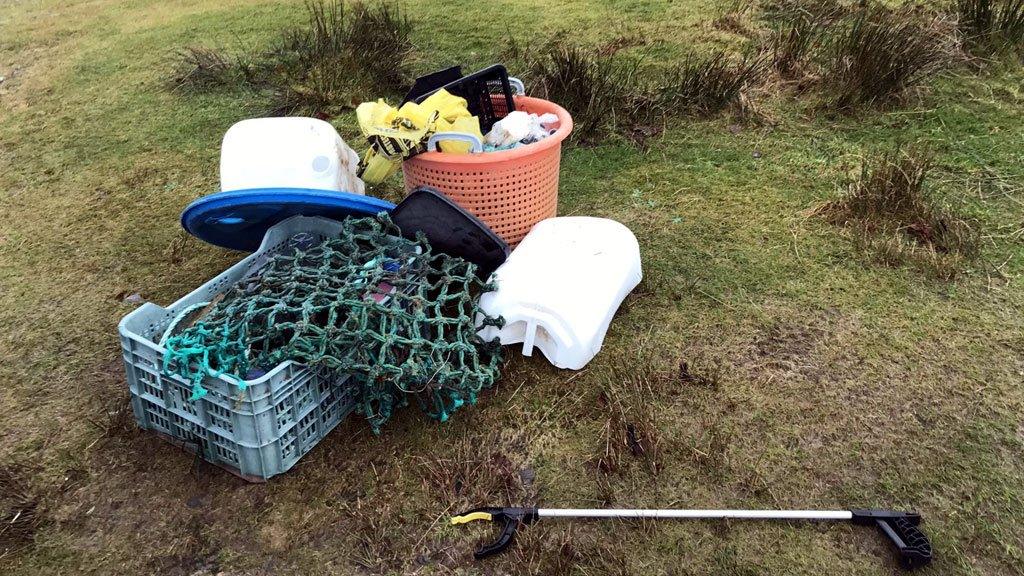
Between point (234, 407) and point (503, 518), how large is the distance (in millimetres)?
781

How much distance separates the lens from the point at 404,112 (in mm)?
2666

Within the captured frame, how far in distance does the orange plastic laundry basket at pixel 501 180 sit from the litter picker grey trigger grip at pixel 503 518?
4.00ft

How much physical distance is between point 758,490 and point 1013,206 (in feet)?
6.72

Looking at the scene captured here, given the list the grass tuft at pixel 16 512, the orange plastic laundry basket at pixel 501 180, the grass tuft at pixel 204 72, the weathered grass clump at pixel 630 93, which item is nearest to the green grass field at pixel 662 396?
the grass tuft at pixel 16 512

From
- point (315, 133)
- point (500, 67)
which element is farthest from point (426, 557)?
point (500, 67)

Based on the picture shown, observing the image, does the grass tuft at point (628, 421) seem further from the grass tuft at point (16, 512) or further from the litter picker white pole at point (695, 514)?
the grass tuft at point (16, 512)

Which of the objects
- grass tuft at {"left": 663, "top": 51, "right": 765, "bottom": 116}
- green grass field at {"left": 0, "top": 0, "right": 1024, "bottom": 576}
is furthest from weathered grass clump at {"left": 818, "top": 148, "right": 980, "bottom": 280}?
grass tuft at {"left": 663, "top": 51, "right": 765, "bottom": 116}

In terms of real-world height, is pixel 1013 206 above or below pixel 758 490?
above

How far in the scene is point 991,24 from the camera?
4.16 meters

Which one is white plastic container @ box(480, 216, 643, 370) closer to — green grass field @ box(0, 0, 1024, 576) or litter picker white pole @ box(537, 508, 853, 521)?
green grass field @ box(0, 0, 1024, 576)

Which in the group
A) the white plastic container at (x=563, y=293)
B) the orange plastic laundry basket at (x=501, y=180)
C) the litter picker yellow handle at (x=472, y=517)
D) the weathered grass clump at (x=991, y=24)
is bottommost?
the litter picker yellow handle at (x=472, y=517)

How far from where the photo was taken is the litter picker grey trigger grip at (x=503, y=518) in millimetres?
1886

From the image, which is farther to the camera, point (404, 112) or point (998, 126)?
point (998, 126)

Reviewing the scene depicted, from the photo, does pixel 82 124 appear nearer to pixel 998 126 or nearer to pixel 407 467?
pixel 407 467
